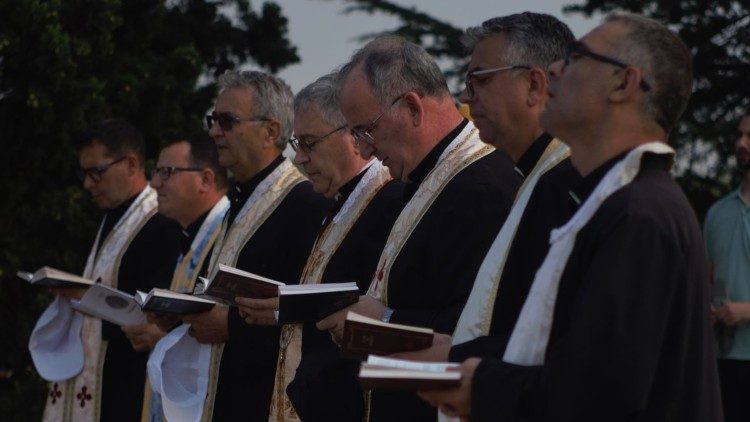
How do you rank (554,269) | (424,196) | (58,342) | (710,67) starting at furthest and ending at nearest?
(710,67) < (58,342) < (424,196) < (554,269)

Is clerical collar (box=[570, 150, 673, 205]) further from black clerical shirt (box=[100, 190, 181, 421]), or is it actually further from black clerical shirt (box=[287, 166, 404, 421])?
black clerical shirt (box=[100, 190, 181, 421])

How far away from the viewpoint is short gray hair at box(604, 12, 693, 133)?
322cm

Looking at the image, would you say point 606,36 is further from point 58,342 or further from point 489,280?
point 58,342

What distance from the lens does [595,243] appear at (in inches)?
119

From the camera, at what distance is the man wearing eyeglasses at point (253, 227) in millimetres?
6258

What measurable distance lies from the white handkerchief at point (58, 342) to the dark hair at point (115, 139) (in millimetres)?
1036

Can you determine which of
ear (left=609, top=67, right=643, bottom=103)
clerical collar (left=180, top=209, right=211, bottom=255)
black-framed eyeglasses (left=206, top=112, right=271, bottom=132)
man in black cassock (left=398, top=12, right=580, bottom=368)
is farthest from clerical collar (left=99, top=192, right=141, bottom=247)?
ear (left=609, top=67, right=643, bottom=103)

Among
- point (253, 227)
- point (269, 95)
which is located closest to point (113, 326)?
point (253, 227)

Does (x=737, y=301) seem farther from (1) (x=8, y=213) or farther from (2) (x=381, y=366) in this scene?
(1) (x=8, y=213)

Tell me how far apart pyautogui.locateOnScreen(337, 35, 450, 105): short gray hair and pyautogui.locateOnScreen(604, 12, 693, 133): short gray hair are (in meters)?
1.69

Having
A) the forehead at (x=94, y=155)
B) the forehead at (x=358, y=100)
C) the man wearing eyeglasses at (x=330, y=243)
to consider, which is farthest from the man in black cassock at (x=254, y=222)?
the forehead at (x=94, y=155)

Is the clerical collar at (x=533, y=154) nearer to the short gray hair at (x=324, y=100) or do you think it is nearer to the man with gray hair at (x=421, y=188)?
the man with gray hair at (x=421, y=188)

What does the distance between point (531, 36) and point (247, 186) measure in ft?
9.12

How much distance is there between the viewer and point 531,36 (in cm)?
417
